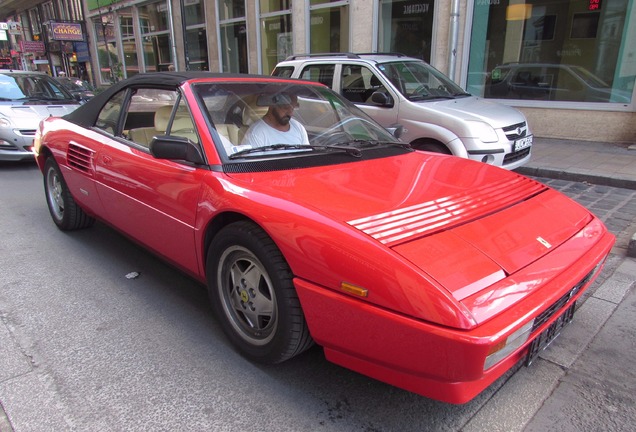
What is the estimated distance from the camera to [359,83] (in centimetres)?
648

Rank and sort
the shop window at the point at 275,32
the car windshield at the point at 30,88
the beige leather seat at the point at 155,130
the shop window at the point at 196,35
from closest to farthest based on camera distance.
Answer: the beige leather seat at the point at 155,130
the car windshield at the point at 30,88
the shop window at the point at 275,32
the shop window at the point at 196,35

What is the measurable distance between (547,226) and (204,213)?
1870mm

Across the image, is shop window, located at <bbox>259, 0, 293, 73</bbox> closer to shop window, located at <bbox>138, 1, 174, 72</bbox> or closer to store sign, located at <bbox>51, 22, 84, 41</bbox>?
shop window, located at <bbox>138, 1, 174, 72</bbox>

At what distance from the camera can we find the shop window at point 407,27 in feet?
35.4

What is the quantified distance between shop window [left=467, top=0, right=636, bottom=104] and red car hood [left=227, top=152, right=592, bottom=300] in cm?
764

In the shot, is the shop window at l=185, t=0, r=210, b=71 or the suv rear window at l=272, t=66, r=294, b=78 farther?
the shop window at l=185, t=0, r=210, b=71

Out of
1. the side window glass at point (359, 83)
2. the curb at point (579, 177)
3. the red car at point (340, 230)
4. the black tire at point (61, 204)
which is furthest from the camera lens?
the side window glass at point (359, 83)

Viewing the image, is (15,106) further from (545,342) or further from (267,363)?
(545,342)

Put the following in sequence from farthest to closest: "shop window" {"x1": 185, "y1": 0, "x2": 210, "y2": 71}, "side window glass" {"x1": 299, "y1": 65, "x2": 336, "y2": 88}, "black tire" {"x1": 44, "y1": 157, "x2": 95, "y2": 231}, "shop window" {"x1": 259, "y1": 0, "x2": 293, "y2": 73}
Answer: "shop window" {"x1": 185, "y1": 0, "x2": 210, "y2": 71}, "shop window" {"x1": 259, "y1": 0, "x2": 293, "y2": 73}, "side window glass" {"x1": 299, "y1": 65, "x2": 336, "y2": 88}, "black tire" {"x1": 44, "y1": 157, "x2": 95, "y2": 231}

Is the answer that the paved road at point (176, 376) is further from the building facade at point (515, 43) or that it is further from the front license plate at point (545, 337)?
the building facade at point (515, 43)

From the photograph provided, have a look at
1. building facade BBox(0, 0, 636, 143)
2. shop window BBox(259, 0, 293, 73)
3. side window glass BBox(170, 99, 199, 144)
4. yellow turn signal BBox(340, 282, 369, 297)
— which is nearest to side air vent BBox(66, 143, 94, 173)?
side window glass BBox(170, 99, 199, 144)

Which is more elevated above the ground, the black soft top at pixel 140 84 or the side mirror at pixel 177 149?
the black soft top at pixel 140 84

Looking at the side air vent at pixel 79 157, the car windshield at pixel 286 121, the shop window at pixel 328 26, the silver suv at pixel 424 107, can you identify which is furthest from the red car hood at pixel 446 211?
the shop window at pixel 328 26

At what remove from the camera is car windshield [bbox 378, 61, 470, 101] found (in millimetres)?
6172
